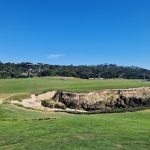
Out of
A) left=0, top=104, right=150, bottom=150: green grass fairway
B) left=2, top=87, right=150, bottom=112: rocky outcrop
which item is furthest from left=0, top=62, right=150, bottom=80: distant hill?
left=0, top=104, right=150, bottom=150: green grass fairway

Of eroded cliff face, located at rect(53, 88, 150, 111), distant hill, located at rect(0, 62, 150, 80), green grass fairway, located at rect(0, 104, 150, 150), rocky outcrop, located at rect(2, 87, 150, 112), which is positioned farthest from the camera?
distant hill, located at rect(0, 62, 150, 80)

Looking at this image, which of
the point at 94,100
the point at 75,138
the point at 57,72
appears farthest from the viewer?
the point at 57,72

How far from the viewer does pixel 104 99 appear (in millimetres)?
57250

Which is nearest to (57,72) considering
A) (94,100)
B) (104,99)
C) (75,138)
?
(104,99)

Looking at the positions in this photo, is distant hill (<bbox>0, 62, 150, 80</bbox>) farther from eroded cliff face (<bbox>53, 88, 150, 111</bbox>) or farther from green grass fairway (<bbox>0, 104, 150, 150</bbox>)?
green grass fairway (<bbox>0, 104, 150, 150</bbox>)

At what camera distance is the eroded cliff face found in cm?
5662

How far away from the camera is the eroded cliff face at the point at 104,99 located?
186 feet

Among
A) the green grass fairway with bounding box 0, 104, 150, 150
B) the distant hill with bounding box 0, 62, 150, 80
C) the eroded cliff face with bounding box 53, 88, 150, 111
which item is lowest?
the green grass fairway with bounding box 0, 104, 150, 150

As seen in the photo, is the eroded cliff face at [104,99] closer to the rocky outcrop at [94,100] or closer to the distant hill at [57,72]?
the rocky outcrop at [94,100]

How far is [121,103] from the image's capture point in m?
57.9

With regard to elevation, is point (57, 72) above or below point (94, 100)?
above

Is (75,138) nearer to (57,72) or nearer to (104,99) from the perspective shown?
(104,99)

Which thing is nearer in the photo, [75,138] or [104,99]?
[75,138]

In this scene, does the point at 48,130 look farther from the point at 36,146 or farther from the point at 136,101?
the point at 136,101
